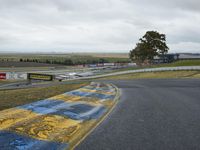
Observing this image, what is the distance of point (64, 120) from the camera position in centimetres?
948

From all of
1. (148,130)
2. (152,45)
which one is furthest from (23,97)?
(152,45)

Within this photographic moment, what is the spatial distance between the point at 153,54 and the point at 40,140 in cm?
8932

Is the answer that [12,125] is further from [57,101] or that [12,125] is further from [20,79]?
[20,79]

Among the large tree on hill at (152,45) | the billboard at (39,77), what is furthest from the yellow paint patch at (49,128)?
the large tree on hill at (152,45)

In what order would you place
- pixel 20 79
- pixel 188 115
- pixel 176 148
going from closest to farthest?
1. pixel 176 148
2. pixel 188 115
3. pixel 20 79

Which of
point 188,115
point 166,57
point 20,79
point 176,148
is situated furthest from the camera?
point 166,57

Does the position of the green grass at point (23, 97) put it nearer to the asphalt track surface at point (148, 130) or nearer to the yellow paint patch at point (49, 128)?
the yellow paint patch at point (49, 128)

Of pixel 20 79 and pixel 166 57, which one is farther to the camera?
pixel 166 57

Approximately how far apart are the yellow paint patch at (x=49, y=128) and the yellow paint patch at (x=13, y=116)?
0.22m

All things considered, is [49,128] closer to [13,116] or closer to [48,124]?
[48,124]

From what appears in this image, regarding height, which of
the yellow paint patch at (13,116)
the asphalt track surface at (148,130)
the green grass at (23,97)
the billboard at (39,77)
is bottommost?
the billboard at (39,77)

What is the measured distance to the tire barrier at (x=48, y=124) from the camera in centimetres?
700

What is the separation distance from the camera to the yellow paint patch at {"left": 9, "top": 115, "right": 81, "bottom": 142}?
7610 mm

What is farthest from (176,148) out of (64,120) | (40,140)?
(64,120)
